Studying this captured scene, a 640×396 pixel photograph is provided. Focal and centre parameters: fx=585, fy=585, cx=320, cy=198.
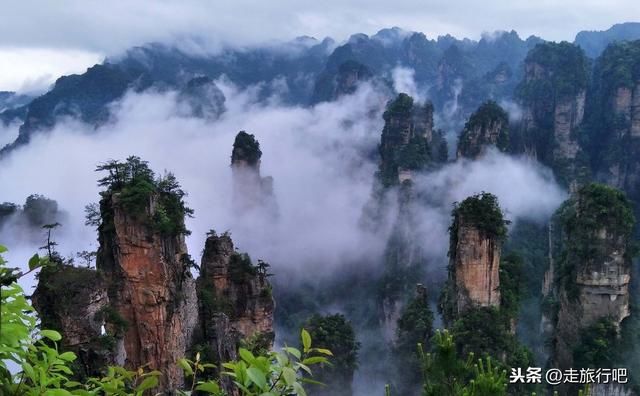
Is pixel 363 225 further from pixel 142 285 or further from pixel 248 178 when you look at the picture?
pixel 142 285

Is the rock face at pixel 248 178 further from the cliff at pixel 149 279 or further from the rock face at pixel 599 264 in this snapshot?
the rock face at pixel 599 264

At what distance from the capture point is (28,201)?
5659cm

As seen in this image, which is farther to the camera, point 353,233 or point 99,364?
point 353,233

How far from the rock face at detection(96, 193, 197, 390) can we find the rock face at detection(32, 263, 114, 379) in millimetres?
4516

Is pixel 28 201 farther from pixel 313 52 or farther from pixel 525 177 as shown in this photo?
pixel 313 52

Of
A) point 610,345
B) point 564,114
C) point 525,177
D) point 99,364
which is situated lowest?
point 99,364

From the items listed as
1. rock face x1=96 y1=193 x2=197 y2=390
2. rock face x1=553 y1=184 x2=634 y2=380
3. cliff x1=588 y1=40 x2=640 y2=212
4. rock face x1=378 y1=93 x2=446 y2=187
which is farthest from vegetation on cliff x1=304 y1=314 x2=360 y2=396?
cliff x1=588 y1=40 x2=640 y2=212

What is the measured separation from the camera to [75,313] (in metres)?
19.3

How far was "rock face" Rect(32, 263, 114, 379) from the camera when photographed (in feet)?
62.0

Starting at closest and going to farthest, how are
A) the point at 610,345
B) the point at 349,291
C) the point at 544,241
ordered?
the point at 610,345, the point at 544,241, the point at 349,291

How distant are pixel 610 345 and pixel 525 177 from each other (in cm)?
4244

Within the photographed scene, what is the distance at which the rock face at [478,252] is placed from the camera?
2934cm

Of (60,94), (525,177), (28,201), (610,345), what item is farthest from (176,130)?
(610,345)

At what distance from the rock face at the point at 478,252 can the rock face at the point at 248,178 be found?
110 ft
